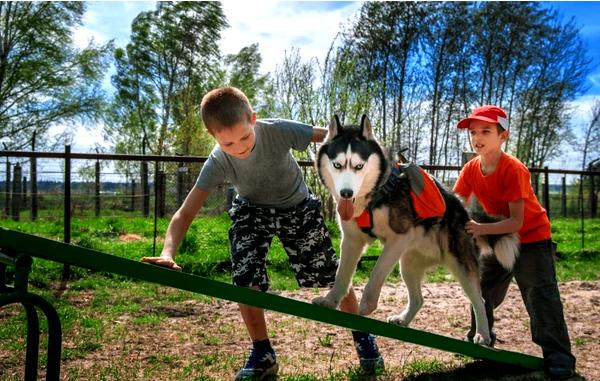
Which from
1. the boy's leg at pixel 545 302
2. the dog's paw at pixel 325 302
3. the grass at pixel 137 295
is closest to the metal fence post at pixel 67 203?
the grass at pixel 137 295

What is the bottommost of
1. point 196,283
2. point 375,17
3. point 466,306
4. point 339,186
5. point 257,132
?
point 466,306

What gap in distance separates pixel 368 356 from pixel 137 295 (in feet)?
11.7

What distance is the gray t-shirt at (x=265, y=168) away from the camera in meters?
3.35

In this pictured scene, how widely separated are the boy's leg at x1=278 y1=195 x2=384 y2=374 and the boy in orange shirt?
1.01 metres

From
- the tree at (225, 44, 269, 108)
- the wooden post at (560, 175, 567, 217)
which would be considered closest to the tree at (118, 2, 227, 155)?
the tree at (225, 44, 269, 108)

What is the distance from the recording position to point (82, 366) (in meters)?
3.59

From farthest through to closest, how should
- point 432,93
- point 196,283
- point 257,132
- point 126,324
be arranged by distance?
point 432,93
point 126,324
point 257,132
point 196,283

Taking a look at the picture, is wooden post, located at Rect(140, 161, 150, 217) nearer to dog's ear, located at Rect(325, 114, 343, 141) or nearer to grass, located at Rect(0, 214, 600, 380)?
grass, located at Rect(0, 214, 600, 380)

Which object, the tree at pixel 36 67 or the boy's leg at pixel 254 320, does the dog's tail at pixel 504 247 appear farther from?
the tree at pixel 36 67

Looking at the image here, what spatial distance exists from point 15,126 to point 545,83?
77.2 feet

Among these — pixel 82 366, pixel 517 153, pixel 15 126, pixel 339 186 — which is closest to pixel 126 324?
pixel 82 366

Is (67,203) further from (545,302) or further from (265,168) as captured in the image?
(545,302)

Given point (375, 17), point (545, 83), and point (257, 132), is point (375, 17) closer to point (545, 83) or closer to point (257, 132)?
point (545, 83)

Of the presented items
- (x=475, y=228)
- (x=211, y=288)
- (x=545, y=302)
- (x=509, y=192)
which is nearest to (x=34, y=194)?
(x=211, y=288)
